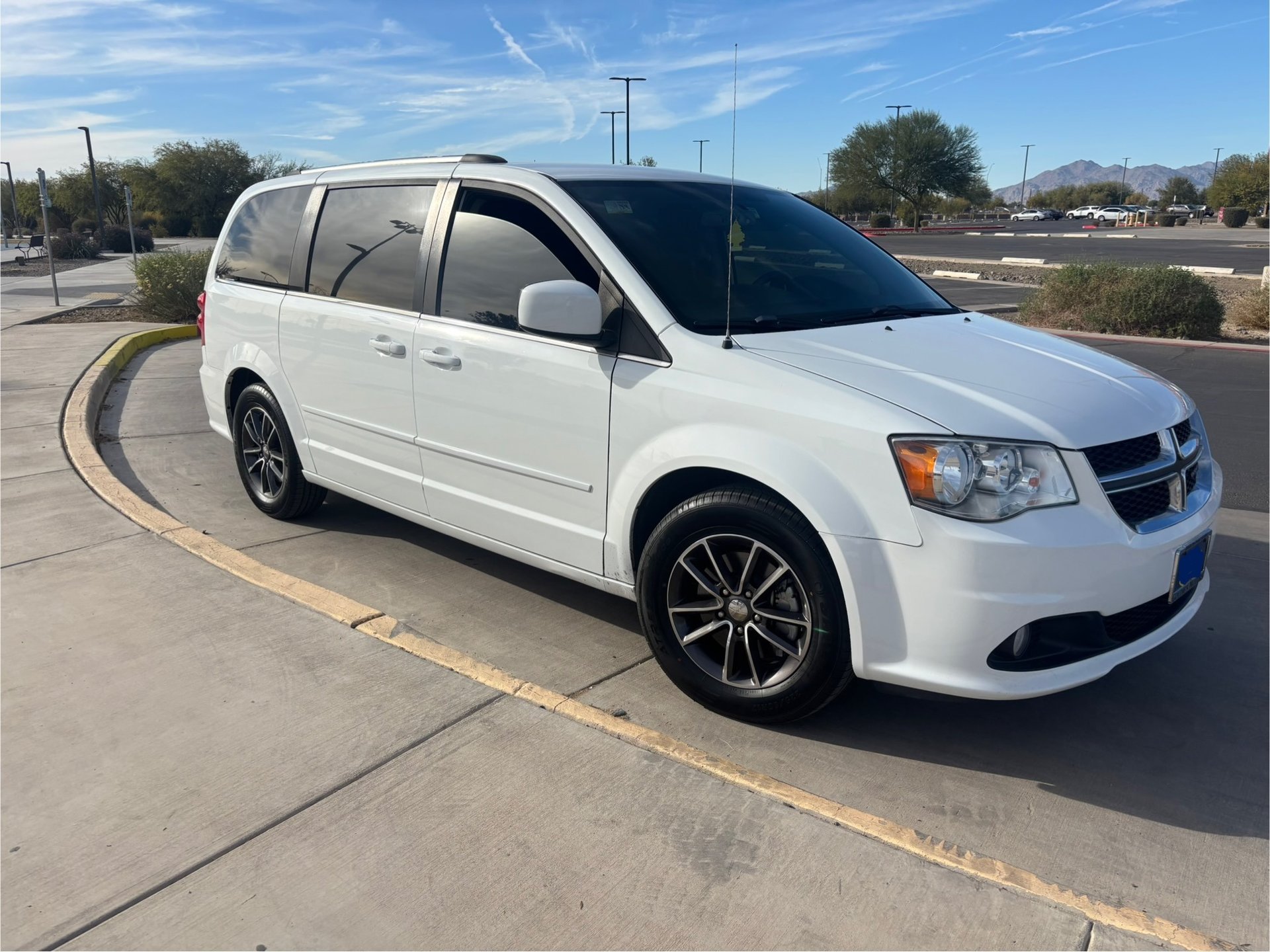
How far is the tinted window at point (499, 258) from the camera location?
12.6 feet

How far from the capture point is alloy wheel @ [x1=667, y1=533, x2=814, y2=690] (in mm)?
3227

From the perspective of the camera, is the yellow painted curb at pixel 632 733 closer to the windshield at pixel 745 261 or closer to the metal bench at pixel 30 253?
the windshield at pixel 745 261

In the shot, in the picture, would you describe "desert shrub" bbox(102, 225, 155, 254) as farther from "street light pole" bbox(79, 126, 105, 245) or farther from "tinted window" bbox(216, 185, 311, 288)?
"tinted window" bbox(216, 185, 311, 288)

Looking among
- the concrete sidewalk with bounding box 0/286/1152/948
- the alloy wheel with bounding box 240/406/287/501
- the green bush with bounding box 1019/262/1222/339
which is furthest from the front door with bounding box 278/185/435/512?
the green bush with bounding box 1019/262/1222/339

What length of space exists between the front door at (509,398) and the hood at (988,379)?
0.71 meters

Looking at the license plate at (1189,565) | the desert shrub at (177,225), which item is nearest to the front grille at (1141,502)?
the license plate at (1189,565)

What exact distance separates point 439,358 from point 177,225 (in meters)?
58.8

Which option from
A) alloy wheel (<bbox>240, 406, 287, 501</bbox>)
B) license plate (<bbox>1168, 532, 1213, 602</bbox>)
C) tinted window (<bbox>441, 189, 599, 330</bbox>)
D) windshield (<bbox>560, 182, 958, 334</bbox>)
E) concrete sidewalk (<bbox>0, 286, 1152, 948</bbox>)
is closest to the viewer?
concrete sidewalk (<bbox>0, 286, 1152, 948</bbox>)

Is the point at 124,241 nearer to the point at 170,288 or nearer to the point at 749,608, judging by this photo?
the point at 170,288

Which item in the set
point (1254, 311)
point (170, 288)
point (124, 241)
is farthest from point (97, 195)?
point (1254, 311)

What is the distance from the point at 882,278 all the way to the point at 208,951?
352cm

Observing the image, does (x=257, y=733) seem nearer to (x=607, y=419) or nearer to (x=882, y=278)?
(x=607, y=419)

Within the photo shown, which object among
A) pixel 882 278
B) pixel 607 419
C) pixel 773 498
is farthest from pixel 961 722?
pixel 882 278

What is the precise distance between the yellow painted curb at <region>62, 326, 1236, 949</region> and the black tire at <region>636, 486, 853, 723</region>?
255 millimetres
